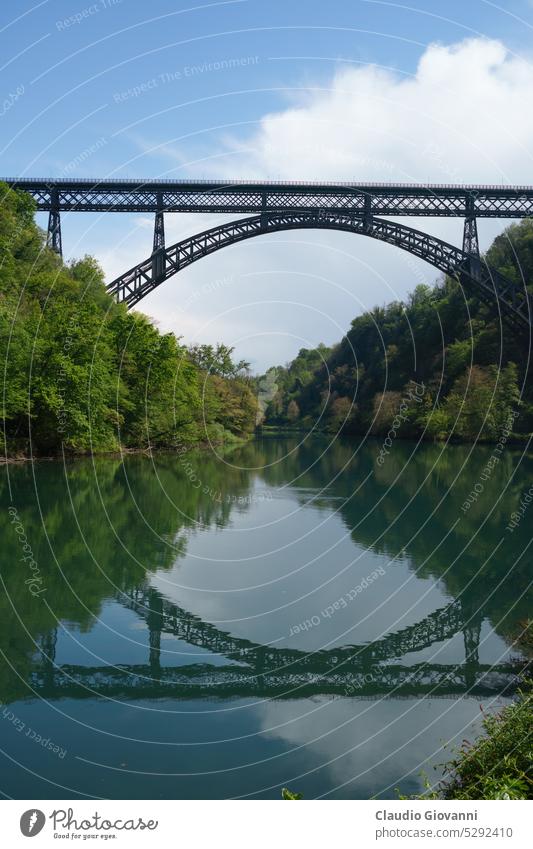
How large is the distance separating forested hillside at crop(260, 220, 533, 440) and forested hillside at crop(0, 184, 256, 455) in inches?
466

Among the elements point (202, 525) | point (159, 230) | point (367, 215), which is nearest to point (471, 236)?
point (367, 215)

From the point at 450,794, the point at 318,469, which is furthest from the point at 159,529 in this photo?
the point at 318,469

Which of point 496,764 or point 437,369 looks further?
point 437,369

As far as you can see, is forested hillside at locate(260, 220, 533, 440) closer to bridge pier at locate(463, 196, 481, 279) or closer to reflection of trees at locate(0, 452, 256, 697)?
bridge pier at locate(463, 196, 481, 279)

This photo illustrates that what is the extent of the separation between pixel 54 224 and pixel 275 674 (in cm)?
3252

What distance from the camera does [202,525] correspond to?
715 inches

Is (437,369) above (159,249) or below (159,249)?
below

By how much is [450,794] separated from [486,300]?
127 ft

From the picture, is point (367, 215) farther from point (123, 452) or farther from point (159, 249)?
point (123, 452)
